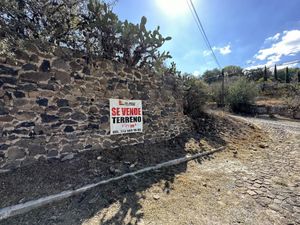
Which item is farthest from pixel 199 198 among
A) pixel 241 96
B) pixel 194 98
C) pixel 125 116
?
pixel 241 96

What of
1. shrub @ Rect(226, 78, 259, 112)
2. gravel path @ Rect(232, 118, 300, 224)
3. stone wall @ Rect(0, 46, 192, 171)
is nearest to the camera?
gravel path @ Rect(232, 118, 300, 224)

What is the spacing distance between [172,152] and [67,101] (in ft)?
10.3

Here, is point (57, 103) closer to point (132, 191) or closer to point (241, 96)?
point (132, 191)

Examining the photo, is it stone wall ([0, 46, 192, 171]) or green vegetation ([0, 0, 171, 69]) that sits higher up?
green vegetation ([0, 0, 171, 69])

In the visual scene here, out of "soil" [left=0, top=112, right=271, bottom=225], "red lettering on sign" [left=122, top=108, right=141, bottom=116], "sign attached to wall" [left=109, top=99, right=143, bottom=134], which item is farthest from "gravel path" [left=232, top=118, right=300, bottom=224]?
"red lettering on sign" [left=122, top=108, right=141, bottom=116]

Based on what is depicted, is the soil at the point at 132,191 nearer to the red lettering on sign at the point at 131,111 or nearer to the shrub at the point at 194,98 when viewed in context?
the red lettering on sign at the point at 131,111

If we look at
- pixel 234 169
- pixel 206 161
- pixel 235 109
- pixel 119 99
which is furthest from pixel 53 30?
pixel 235 109

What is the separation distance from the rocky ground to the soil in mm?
13

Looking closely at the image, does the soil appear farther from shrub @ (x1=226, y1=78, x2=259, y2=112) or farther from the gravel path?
shrub @ (x1=226, y1=78, x2=259, y2=112)

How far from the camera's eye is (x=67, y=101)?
4.06m

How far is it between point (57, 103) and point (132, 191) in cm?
231

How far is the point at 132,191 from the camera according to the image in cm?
342

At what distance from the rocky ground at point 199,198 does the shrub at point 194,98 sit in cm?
308

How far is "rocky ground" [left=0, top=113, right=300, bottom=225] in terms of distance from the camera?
2705 millimetres
